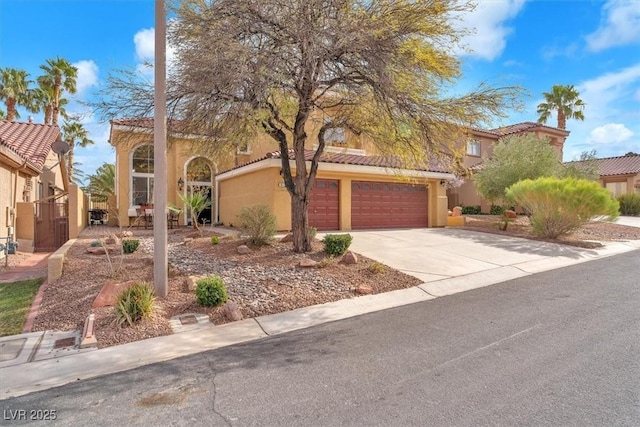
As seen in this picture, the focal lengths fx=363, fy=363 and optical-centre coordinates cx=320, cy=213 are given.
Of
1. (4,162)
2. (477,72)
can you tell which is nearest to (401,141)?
(477,72)

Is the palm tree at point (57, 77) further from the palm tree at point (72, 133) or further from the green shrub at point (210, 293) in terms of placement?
the green shrub at point (210, 293)

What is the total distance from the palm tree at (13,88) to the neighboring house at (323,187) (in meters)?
12.3

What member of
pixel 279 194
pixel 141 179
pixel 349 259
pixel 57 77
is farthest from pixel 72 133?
pixel 349 259

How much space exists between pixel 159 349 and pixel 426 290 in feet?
18.5

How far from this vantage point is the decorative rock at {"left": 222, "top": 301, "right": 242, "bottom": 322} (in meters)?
6.34

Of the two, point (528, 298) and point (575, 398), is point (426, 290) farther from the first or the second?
point (575, 398)

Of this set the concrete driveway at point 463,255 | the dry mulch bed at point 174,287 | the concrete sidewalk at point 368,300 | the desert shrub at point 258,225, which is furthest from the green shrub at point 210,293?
the desert shrub at point 258,225

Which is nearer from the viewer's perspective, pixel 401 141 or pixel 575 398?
pixel 575 398

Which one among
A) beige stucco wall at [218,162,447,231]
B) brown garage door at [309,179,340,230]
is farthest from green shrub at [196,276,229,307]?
brown garage door at [309,179,340,230]

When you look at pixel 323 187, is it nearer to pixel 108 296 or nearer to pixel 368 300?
pixel 368 300

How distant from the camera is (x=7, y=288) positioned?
8094mm

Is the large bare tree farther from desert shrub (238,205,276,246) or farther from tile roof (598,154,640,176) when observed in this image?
tile roof (598,154,640,176)

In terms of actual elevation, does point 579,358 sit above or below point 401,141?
below

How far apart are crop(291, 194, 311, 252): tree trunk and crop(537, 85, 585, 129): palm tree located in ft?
113
